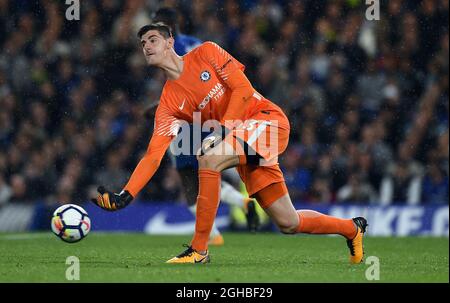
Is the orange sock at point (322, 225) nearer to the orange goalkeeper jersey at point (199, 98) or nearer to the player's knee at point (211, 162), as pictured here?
the orange goalkeeper jersey at point (199, 98)

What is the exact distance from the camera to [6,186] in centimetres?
1445

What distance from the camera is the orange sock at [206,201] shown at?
7078 mm

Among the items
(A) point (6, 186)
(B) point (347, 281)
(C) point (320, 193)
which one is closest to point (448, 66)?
(C) point (320, 193)

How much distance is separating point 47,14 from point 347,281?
10.8 m

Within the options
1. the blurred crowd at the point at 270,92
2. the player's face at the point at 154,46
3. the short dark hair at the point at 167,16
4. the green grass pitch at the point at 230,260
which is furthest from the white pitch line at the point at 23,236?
the player's face at the point at 154,46

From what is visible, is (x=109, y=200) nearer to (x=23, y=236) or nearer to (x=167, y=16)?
(x=167, y=16)

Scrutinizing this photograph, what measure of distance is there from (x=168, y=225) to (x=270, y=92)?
8.76ft

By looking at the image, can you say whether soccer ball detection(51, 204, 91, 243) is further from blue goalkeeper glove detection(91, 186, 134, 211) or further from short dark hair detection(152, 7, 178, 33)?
short dark hair detection(152, 7, 178, 33)

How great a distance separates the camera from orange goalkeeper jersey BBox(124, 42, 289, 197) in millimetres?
7512

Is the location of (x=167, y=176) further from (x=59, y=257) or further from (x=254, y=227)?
(x=59, y=257)

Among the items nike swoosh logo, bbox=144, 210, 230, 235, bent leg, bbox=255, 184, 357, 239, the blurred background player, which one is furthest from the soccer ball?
nike swoosh logo, bbox=144, 210, 230, 235

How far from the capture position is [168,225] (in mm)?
13805

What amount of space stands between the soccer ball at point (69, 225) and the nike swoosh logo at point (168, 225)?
19.2 ft

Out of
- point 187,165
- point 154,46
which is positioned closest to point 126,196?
point 154,46
